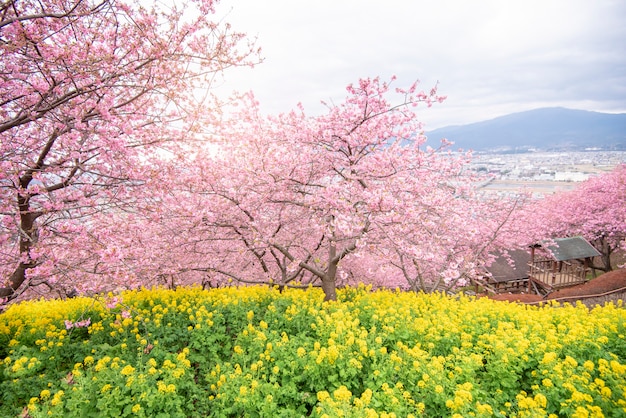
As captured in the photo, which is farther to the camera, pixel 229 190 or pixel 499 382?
pixel 229 190

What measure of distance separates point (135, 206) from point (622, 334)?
10.2m

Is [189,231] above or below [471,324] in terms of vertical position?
above

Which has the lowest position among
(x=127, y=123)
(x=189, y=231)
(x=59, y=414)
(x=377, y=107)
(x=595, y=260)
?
(x=595, y=260)

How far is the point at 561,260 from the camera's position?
22.7 m

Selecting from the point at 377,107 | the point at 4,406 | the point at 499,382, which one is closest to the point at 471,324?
the point at 499,382

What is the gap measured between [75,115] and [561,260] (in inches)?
1081

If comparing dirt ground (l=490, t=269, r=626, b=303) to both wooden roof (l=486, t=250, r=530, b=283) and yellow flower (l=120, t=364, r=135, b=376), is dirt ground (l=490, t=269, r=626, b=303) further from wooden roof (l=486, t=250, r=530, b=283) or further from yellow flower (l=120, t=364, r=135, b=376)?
yellow flower (l=120, t=364, r=135, b=376)

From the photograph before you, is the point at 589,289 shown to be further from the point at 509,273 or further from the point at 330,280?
the point at 330,280

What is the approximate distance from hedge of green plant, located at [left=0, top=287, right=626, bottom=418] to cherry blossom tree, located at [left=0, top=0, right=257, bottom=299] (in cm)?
138

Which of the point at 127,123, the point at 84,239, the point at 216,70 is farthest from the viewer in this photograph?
the point at 216,70

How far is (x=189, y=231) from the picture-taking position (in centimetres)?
927

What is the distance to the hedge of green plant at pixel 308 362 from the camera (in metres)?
4.69

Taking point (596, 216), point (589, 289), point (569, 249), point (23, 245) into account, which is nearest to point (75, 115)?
point (23, 245)

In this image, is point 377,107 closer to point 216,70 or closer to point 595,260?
point 216,70
